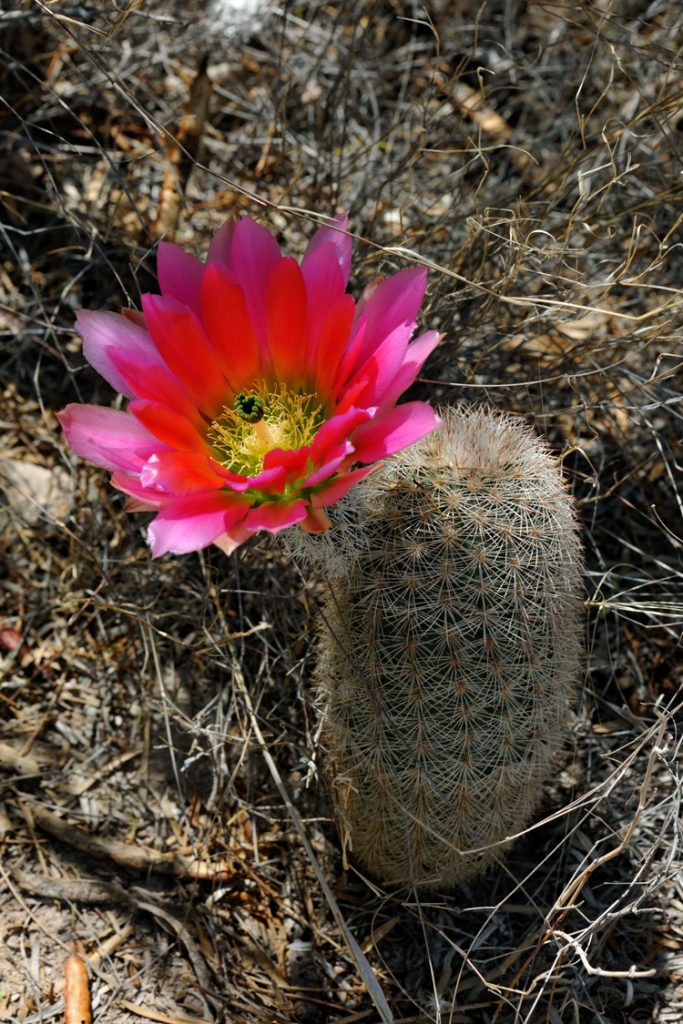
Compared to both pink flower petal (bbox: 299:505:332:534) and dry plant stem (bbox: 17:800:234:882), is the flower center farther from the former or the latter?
dry plant stem (bbox: 17:800:234:882)

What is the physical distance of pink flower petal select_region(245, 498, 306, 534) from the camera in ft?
4.40

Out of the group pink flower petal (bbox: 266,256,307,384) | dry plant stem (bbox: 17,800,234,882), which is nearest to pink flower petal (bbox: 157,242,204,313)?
pink flower petal (bbox: 266,256,307,384)

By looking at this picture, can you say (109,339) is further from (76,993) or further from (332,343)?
(76,993)

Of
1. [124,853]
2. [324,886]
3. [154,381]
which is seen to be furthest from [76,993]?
[154,381]

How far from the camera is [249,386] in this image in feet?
5.37

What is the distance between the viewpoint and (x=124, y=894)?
1.96 m

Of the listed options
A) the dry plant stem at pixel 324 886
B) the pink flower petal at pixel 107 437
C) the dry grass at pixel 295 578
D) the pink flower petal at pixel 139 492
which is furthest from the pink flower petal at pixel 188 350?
the dry plant stem at pixel 324 886

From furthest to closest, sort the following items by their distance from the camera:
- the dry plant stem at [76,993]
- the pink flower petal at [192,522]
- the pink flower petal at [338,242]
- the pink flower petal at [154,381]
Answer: the dry plant stem at [76,993]
the pink flower petal at [338,242]
the pink flower petal at [154,381]
the pink flower petal at [192,522]

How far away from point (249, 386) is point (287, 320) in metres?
0.13

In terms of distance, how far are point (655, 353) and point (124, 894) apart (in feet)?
5.28

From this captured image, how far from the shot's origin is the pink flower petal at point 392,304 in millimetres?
1476

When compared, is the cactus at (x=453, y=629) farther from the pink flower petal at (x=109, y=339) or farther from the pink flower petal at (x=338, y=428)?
the pink flower petal at (x=109, y=339)

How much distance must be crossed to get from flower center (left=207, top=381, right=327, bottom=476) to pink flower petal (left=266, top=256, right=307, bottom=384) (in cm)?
3

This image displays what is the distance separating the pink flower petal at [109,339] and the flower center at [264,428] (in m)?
0.16
